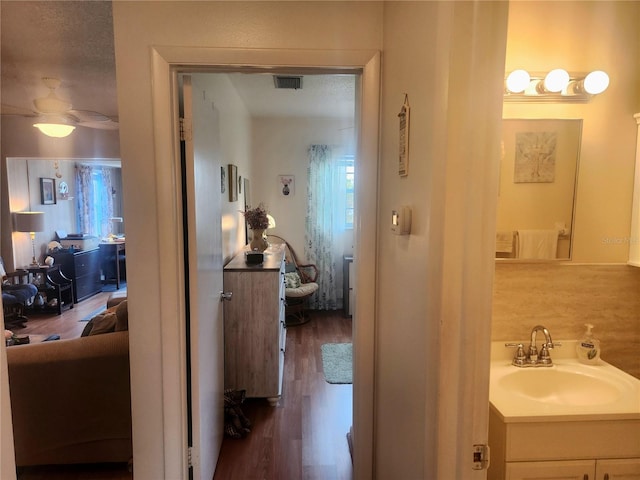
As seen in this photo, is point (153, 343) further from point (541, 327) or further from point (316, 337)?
point (316, 337)

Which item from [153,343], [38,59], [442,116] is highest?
[38,59]

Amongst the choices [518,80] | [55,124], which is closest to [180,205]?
[518,80]

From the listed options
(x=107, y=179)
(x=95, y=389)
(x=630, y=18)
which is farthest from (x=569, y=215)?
(x=107, y=179)

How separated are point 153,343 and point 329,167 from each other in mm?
3647

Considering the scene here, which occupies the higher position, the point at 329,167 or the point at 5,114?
the point at 5,114

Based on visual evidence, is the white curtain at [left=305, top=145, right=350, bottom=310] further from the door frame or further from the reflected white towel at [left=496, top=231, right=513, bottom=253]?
the reflected white towel at [left=496, top=231, right=513, bottom=253]

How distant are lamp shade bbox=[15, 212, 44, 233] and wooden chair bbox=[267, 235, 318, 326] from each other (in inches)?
125

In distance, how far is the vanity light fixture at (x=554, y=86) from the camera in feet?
4.70

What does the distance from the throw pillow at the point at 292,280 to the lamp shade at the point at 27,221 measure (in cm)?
356

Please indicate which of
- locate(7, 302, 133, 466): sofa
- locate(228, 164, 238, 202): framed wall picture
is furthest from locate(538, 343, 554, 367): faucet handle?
locate(228, 164, 238, 202): framed wall picture

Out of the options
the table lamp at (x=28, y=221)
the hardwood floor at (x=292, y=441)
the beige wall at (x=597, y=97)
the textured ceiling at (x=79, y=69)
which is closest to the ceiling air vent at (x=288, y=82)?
the textured ceiling at (x=79, y=69)

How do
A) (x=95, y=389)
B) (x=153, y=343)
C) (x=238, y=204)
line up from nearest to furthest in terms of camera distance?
(x=153, y=343)
(x=95, y=389)
(x=238, y=204)

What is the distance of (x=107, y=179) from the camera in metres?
7.66

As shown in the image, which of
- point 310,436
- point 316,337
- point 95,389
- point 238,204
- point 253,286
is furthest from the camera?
point 316,337
